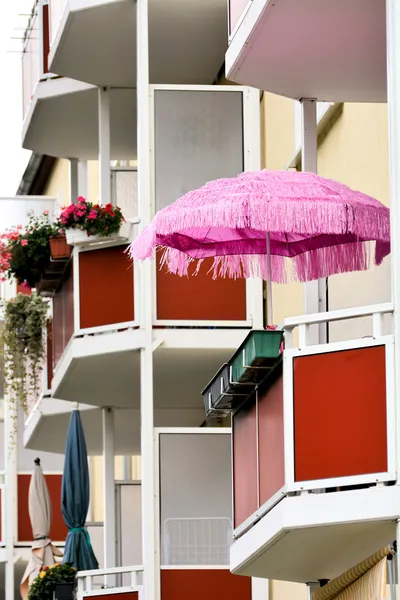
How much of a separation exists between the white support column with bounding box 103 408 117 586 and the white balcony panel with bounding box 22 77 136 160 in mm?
3807

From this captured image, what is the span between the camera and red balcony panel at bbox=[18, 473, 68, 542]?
2700 centimetres

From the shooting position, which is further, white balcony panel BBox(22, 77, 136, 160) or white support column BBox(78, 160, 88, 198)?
white support column BBox(78, 160, 88, 198)

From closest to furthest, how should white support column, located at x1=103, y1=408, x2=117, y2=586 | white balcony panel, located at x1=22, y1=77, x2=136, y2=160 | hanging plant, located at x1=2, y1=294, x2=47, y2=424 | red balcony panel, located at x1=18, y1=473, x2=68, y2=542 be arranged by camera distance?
white balcony panel, located at x1=22, y1=77, x2=136, y2=160 → white support column, located at x1=103, y1=408, x2=117, y2=586 → hanging plant, located at x1=2, y1=294, x2=47, y2=424 → red balcony panel, located at x1=18, y1=473, x2=68, y2=542

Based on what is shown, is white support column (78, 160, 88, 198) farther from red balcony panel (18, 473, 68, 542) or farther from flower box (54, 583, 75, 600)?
flower box (54, 583, 75, 600)

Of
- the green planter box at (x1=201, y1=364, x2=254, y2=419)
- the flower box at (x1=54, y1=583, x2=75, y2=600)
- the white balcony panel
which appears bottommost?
the flower box at (x1=54, y1=583, x2=75, y2=600)

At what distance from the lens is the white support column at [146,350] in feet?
55.9

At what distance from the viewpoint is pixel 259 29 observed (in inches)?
457

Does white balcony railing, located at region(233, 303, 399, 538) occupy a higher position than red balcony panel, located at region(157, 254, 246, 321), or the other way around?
red balcony panel, located at region(157, 254, 246, 321)

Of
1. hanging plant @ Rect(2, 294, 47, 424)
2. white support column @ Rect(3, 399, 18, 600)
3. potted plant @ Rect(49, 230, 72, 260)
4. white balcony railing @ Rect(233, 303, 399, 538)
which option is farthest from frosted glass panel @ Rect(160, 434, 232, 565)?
white support column @ Rect(3, 399, 18, 600)

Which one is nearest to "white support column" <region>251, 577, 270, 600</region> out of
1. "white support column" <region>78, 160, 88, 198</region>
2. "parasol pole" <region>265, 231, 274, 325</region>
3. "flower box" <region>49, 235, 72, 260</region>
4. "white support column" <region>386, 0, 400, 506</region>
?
"flower box" <region>49, 235, 72, 260</region>

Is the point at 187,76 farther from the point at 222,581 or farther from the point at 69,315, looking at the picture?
the point at 222,581

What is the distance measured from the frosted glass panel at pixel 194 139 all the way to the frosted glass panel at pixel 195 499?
261 cm

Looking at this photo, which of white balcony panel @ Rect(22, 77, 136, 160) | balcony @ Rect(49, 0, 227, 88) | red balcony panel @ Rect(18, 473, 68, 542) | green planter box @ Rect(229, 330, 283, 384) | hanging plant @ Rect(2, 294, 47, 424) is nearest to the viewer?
green planter box @ Rect(229, 330, 283, 384)

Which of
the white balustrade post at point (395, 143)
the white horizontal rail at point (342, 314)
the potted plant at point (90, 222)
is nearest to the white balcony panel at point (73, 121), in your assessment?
the potted plant at point (90, 222)
